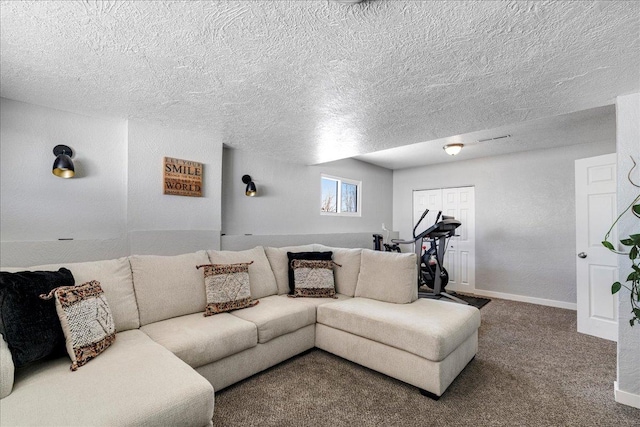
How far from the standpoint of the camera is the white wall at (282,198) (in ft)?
12.2

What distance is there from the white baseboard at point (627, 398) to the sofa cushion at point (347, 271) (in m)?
2.07

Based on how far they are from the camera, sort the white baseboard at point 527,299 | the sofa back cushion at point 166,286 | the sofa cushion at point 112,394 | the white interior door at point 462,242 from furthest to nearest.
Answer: the white interior door at point 462,242
the white baseboard at point 527,299
the sofa back cushion at point 166,286
the sofa cushion at point 112,394

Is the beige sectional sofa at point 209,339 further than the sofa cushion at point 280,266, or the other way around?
the sofa cushion at point 280,266

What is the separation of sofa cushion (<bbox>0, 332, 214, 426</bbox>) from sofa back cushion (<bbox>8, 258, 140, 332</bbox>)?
438 millimetres

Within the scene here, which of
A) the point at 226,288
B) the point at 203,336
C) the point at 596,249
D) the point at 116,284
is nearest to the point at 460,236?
the point at 596,249

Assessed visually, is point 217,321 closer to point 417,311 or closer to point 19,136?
point 417,311

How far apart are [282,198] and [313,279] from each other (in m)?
1.60

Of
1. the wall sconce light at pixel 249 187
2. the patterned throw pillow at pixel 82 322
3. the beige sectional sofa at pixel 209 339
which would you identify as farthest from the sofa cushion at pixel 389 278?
the patterned throw pillow at pixel 82 322

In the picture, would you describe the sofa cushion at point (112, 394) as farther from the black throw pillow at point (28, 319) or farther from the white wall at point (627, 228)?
the white wall at point (627, 228)

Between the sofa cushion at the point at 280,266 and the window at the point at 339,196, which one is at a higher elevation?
the window at the point at 339,196

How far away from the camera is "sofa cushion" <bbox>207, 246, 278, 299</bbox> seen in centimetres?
277

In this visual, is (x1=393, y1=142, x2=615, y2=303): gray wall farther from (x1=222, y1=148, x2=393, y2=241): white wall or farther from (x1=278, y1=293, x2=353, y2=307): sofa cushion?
(x1=278, y1=293, x2=353, y2=307): sofa cushion

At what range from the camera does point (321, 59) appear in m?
1.64

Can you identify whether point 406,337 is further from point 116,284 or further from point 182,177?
point 182,177
